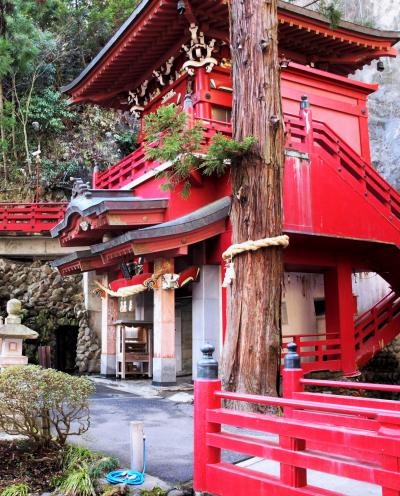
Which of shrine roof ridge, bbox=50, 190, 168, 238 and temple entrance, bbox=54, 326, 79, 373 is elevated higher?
shrine roof ridge, bbox=50, 190, 168, 238

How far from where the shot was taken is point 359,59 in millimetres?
13500

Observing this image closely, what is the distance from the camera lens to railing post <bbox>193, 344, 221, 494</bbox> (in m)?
3.96

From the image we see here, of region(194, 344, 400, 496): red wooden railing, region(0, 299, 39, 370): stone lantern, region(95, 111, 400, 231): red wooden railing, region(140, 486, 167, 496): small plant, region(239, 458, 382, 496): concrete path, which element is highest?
region(95, 111, 400, 231): red wooden railing

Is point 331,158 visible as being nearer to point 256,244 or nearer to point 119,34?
point 256,244

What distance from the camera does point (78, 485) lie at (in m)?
4.27

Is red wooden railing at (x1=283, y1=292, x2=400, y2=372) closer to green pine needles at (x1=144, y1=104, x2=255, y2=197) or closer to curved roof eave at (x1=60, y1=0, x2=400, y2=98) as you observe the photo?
green pine needles at (x1=144, y1=104, x2=255, y2=197)

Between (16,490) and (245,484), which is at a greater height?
(245,484)

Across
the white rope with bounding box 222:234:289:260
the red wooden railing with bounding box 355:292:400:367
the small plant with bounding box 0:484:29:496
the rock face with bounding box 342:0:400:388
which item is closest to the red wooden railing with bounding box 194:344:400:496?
the small plant with bounding box 0:484:29:496

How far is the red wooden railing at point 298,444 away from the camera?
9.45 ft

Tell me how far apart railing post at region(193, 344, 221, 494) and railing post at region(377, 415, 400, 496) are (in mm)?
1451

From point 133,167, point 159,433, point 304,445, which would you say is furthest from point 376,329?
→ point 304,445

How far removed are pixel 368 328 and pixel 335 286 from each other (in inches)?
55.6

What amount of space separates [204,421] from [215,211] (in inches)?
260

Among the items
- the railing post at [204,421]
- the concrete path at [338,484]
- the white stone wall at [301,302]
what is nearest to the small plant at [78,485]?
the railing post at [204,421]
